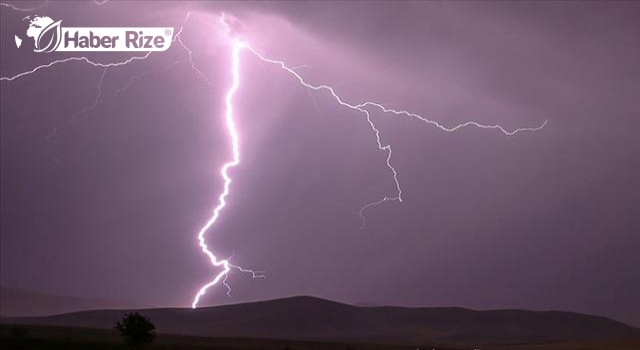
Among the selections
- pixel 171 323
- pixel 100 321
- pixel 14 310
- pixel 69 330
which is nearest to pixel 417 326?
pixel 171 323

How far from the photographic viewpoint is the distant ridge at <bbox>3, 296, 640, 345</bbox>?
6012cm

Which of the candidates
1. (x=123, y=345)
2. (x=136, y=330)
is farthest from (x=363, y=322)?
(x=136, y=330)

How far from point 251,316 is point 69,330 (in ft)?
105

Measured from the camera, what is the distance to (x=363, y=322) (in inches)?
2591

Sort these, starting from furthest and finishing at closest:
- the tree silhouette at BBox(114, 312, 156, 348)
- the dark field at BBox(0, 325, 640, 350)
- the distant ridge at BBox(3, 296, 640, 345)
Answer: the distant ridge at BBox(3, 296, 640, 345) → the dark field at BBox(0, 325, 640, 350) → the tree silhouette at BBox(114, 312, 156, 348)

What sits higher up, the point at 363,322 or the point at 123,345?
the point at 363,322

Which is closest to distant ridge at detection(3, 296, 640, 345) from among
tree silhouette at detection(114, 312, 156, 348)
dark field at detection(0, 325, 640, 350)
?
dark field at detection(0, 325, 640, 350)

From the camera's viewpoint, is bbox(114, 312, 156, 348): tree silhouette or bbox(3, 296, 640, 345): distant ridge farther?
bbox(3, 296, 640, 345): distant ridge

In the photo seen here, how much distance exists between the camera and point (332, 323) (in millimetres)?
65375

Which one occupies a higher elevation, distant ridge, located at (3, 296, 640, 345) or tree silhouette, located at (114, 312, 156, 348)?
distant ridge, located at (3, 296, 640, 345)

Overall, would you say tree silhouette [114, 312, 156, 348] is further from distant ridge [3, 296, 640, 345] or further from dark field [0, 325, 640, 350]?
distant ridge [3, 296, 640, 345]

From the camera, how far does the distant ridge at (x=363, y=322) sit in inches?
2367

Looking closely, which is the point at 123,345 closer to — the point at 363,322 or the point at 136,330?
the point at 136,330

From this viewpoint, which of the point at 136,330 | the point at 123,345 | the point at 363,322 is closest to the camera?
the point at 136,330
